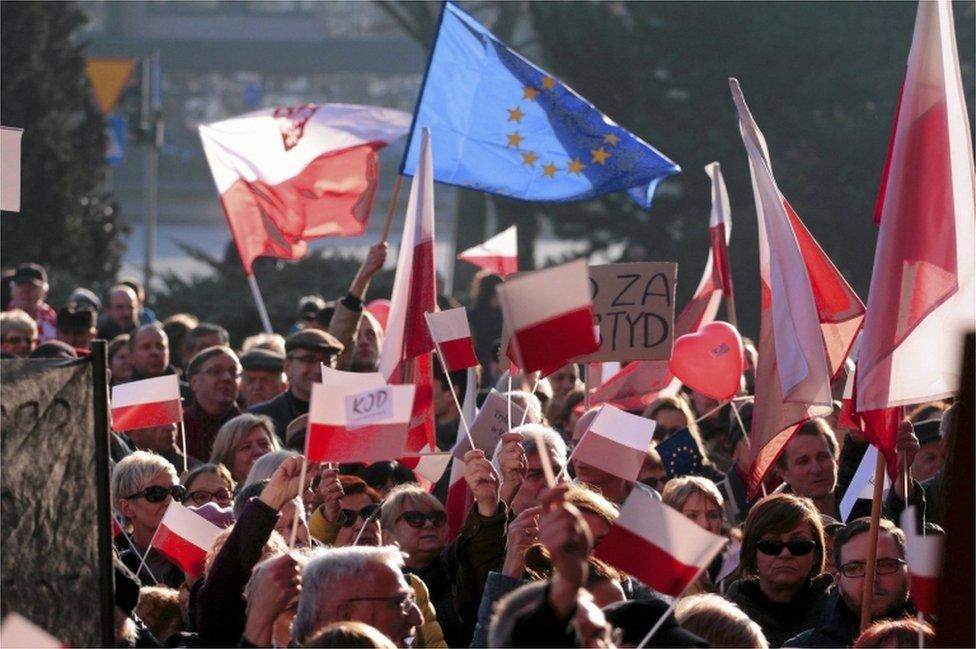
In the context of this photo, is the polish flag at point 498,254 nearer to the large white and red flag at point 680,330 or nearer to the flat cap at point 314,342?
the large white and red flag at point 680,330

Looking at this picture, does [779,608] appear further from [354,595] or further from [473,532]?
[354,595]

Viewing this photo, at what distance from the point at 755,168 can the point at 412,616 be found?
141 inches

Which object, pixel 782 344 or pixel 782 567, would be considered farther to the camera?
pixel 782 344

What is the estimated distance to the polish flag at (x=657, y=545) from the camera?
13.8 feet

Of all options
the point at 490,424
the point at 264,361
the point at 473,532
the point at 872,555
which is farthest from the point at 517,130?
the point at 872,555

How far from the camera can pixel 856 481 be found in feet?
23.4

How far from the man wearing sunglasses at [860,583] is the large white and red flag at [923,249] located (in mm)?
220

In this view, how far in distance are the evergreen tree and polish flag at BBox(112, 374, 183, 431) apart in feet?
44.3

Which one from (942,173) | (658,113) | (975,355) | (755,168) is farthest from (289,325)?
(975,355)

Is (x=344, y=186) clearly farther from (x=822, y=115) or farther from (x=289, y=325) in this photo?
(x=822, y=115)

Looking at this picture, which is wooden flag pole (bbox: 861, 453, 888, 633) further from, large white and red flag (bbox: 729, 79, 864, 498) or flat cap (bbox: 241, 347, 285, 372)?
flat cap (bbox: 241, 347, 285, 372)

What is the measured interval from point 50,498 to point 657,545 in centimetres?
125

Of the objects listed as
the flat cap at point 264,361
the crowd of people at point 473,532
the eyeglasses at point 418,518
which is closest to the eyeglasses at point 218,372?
the crowd of people at point 473,532

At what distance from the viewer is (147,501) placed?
6590 mm
